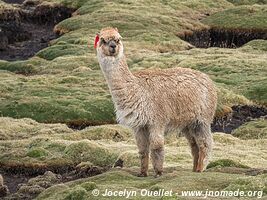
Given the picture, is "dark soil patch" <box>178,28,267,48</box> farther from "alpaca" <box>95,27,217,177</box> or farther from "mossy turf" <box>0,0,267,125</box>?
"alpaca" <box>95,27,217,177</box>

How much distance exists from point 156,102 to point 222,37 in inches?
2419

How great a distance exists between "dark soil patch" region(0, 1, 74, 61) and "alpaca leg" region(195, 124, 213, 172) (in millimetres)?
50035

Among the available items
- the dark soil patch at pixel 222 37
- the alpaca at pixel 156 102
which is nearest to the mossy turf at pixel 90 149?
the alpaca at pixel 156 102

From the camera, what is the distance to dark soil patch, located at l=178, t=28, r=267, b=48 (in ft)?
260

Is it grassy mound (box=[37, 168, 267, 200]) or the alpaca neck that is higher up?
the alpaca neck

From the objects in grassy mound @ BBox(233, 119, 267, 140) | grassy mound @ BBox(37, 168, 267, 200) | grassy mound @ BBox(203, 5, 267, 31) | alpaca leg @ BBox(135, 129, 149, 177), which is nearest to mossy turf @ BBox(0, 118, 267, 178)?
grassy mound @ BBox(233, 119, 267, 140)

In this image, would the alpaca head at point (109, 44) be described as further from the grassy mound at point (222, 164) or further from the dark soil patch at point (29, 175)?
the dark soil patch at point (29, 175)

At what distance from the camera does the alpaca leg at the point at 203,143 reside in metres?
23.2

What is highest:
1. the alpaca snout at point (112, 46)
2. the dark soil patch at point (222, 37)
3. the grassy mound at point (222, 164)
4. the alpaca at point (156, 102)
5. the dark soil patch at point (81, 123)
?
the alpaca snout at point (112, 46)

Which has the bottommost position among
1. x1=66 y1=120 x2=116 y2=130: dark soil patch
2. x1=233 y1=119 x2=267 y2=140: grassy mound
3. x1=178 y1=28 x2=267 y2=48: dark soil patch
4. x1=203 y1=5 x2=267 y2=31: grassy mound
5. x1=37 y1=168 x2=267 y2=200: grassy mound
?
x1=66 y1=120 x2=116 y2=130: dark soil patch

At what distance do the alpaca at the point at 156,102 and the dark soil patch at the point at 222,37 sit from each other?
55.4 meters

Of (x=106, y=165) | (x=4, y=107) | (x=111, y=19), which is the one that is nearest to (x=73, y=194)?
(x=106, y=165)

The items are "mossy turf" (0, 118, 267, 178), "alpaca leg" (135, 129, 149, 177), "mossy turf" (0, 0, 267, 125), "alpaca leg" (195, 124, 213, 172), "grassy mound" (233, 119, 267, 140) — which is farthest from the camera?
"mossy turf" (0, 0, 267, 125)

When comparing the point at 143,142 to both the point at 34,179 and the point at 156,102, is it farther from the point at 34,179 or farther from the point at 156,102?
the point at 34,179
